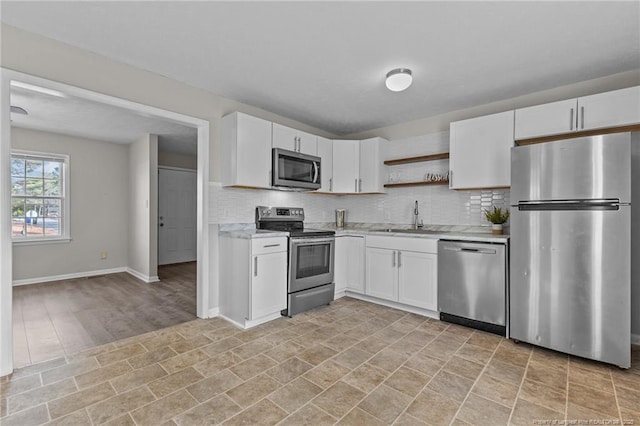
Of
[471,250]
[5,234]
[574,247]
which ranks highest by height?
[5,234]

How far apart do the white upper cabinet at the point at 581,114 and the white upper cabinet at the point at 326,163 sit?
7.37 feet

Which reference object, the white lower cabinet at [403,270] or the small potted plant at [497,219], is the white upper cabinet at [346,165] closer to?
the white lower cabinet at [403,270]

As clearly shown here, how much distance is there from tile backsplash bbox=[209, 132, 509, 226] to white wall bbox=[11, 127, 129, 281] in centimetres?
350

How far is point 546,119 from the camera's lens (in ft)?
9.45

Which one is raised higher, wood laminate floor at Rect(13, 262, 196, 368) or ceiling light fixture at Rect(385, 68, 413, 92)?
ceiling light fixture at Rect(385, 68, 413, 92)

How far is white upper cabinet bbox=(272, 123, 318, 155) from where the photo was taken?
144 inches

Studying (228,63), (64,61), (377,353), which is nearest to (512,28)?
(228,63)

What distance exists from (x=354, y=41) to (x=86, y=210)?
17.9ft

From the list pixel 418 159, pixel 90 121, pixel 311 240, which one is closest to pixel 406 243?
pixel 311 240

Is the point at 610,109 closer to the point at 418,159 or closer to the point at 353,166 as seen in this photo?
the point at 418,159

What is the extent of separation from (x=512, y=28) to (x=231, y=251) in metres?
3.04

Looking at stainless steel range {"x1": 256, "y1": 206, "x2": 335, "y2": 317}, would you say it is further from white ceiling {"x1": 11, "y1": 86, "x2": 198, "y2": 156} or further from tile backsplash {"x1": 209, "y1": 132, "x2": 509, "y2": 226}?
white ceiling {"x1": 11, "y1": 86, "x2": 198, "y2": 156}

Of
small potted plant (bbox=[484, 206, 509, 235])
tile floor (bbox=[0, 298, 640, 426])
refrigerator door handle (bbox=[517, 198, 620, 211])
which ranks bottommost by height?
tile floor (bbox=[0, 298, 640, 426])

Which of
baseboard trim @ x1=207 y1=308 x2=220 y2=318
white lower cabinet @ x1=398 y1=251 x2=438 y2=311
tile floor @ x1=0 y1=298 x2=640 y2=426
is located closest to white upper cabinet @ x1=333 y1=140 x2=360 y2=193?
white lower cabinet @ x1=398 y1=251 x2=438 y2=311
